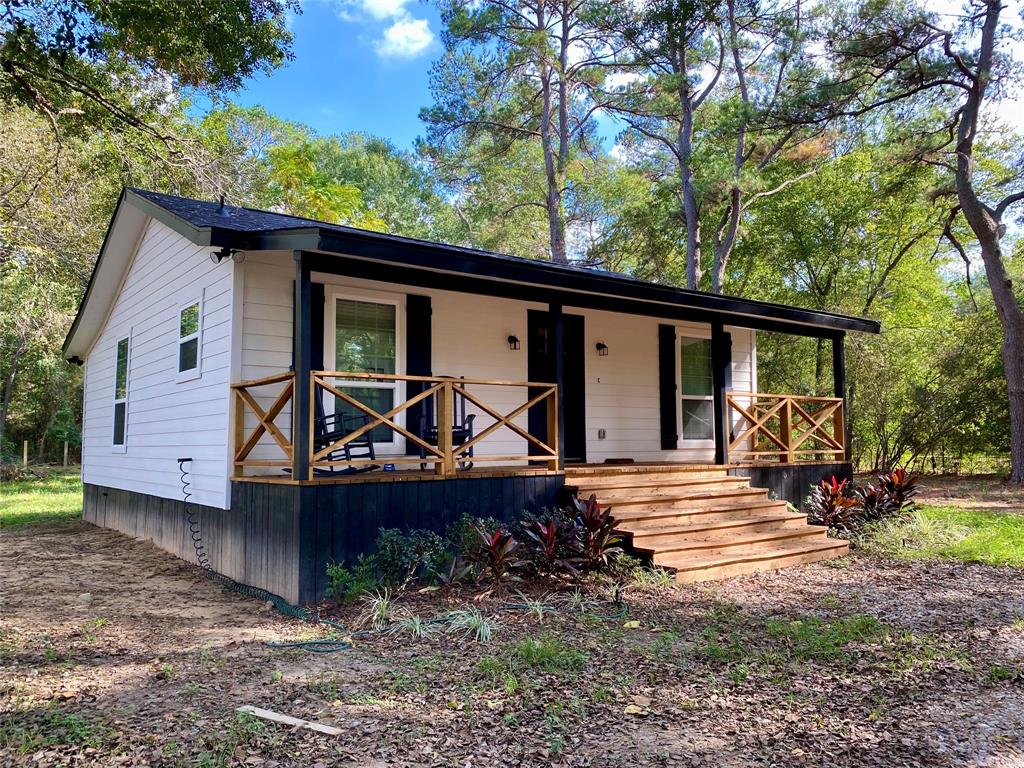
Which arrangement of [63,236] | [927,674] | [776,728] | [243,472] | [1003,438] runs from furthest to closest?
[1003,438]
[63,236]
[243,472]
[927,674]
[776,728]

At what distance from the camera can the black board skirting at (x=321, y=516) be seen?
17.3 ft

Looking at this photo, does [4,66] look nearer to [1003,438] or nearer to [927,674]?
[927,674]

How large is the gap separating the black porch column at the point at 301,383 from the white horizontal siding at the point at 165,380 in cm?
113

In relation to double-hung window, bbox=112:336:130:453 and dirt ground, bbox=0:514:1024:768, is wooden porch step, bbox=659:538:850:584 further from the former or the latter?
double-hung window, bbox=112:336:130:453

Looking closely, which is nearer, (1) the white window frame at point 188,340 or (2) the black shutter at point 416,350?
(1) the white window frame at point 188,340

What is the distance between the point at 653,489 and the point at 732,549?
3.33 feet

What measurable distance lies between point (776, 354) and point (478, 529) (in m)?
13.6

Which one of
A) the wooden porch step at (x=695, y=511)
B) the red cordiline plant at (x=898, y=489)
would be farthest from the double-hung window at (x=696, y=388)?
the red cordiline plant at (x=898, y=489)

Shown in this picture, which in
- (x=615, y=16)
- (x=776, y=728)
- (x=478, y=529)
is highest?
(x=615, y=16)

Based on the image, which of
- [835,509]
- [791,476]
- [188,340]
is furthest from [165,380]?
[835,509]

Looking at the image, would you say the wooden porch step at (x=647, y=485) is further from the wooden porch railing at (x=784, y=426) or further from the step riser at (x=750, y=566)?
the step riser at (x=750, y=566)

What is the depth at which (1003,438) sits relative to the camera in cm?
1484

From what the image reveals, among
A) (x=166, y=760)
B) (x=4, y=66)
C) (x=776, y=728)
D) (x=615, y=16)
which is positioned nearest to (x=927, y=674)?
(x=776, y=728)

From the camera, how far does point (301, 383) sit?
211 inches
